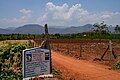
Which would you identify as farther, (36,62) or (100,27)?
(100,27)

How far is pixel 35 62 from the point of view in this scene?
30.1ft

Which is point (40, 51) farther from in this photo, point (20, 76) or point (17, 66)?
point (17, 66)

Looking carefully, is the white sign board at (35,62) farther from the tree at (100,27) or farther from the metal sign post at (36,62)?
the tree at (100,27)

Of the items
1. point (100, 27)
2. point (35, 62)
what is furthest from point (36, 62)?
point (100, 27)

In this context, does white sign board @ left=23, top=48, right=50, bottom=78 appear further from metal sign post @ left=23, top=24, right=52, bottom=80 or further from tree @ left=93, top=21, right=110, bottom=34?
tree @ left=93, top=21, right=110, bottom=34

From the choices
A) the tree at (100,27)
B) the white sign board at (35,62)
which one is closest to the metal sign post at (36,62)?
the white sign board at (35,62)

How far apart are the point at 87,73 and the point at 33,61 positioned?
4588 millimetres

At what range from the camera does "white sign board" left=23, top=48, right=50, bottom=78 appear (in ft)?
29.5

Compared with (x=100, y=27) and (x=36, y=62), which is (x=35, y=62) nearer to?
(x=36, y=62)

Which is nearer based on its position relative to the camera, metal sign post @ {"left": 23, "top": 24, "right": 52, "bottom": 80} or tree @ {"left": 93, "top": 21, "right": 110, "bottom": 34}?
metal sign post @ {"left": 23, "top": 24, "right": 52, "bottom": 80}

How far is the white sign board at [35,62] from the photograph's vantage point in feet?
29.5

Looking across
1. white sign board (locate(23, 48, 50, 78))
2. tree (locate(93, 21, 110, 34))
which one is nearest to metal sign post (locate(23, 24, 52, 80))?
white sign board (locate(23, 48, 50, 78))

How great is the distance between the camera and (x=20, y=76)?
422 inches

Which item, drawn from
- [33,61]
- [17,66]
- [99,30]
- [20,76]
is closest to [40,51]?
[33,61]
